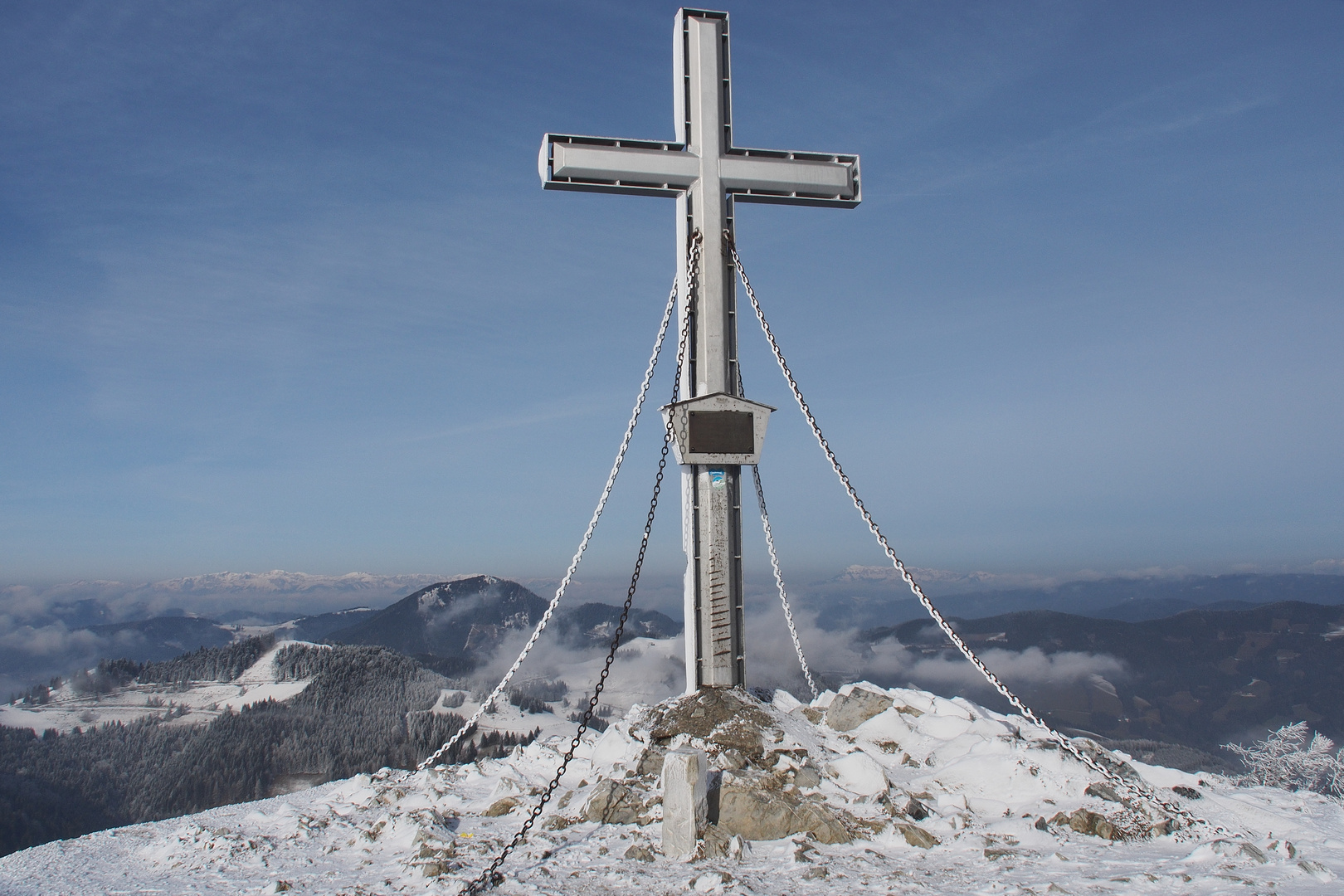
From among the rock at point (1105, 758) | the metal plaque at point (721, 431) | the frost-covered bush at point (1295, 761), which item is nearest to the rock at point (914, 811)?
the rock at point (1105, 758)

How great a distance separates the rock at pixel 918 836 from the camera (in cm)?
959

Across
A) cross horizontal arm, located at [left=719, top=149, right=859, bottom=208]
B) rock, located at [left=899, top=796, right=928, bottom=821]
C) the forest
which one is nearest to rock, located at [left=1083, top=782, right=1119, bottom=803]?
rock, located at [left=899, top=796, right=928, bottom=821]

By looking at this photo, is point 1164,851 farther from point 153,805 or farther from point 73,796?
point 73,796

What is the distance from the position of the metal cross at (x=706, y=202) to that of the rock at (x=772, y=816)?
2.51 meters

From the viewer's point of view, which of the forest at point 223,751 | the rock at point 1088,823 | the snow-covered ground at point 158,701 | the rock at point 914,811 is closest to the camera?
the rock at point 1088,823

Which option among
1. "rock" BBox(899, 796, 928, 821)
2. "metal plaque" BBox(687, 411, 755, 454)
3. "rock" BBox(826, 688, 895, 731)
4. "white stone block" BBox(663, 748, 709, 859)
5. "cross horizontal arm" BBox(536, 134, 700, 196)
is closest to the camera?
"white stone block" BBox(663, 748, 709, 859)

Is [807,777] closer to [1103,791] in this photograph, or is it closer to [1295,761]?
[1103,791]

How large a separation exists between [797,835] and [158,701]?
7405 inches

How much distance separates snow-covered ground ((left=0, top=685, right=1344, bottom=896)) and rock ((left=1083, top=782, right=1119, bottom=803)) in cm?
7

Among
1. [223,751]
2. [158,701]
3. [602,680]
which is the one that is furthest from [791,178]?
[158,701]

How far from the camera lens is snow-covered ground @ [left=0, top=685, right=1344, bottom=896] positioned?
8570mm

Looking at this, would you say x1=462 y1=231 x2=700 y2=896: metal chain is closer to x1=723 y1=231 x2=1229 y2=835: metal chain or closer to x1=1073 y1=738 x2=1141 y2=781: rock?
x1=723 y1=231 x2=1229 y2=835: metal chain

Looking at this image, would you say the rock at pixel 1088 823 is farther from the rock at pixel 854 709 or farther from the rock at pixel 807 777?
the rock at pixel 854 709

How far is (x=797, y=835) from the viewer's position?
32.2 ft
